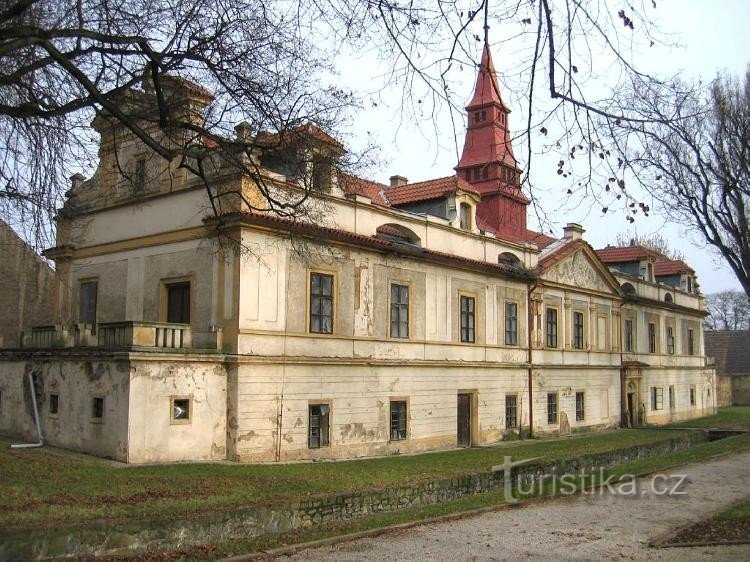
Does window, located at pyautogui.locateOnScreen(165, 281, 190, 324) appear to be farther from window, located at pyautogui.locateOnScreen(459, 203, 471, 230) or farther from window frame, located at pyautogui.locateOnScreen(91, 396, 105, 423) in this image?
window, located at pyautogui.locateOnScreen(459, 203, 471, 230)

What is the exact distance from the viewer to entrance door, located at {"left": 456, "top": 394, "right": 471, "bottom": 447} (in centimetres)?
2472

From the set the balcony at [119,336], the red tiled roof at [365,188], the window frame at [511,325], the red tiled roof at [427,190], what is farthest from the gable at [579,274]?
the balcony at [119,336]

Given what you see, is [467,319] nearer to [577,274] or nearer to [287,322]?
[287,322]

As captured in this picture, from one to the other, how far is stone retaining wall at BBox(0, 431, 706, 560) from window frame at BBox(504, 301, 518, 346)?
35.0 feet

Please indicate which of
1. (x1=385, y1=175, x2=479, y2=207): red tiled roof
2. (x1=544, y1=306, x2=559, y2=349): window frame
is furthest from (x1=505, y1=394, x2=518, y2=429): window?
(x1=385, y1=175, x2=479, y2=207): red tiled roof

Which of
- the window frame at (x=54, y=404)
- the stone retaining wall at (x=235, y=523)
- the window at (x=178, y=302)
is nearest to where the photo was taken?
the stone retaining wall at (x=235, y=523)

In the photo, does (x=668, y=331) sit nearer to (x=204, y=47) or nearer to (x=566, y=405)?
(x=566, y=405)

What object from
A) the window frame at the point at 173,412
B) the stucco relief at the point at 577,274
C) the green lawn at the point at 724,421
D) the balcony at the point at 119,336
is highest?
the stucco relief at the point at 577,274

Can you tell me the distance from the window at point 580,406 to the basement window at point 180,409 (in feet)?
62.5

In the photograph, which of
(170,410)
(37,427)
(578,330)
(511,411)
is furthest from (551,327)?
(37,427)

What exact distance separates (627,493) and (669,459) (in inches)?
257

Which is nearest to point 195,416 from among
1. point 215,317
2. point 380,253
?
point 215,317

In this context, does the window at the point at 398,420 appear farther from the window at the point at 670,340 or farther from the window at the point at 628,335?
the window at the point at 670,340

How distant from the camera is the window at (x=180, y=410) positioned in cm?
1664
